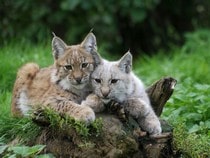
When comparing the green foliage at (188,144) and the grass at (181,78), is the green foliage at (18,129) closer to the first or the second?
the grass at (181,78)

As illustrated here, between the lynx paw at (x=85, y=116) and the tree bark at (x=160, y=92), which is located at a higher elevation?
the tree bark at (x=160, y=92)

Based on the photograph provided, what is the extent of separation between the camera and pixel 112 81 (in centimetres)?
613

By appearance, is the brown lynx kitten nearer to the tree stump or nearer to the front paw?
the tree stump

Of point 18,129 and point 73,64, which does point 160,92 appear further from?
point 18,129

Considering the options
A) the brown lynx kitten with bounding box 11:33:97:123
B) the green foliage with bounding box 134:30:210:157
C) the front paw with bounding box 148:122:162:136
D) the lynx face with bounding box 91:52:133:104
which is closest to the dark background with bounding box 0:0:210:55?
the green foliage with bounding box 134:30:210:157

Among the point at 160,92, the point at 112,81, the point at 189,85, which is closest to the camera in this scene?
the point at 112,81

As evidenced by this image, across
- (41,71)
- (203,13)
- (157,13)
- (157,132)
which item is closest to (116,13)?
(157,13)

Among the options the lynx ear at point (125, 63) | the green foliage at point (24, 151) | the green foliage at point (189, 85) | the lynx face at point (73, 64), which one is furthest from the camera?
the green foliage at point (189, 85)

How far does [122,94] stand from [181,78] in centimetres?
338

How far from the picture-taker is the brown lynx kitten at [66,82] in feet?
19.9

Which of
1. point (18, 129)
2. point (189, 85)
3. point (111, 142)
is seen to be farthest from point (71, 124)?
point (189, 85)

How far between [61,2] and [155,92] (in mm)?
5944

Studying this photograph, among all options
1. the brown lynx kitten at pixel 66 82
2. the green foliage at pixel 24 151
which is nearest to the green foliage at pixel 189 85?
the brown lynx kitten at pixel 66 82

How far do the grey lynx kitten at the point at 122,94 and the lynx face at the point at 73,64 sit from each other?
0.31ft
